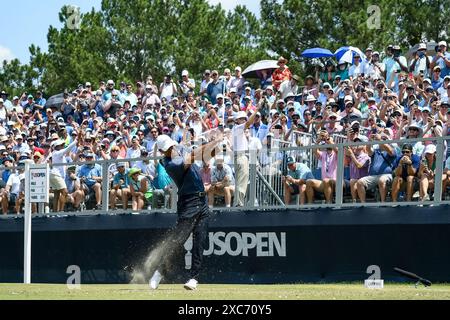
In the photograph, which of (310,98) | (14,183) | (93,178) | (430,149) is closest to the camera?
(430,149)

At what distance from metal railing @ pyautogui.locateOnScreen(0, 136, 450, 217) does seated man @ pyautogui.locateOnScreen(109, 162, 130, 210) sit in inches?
4.1

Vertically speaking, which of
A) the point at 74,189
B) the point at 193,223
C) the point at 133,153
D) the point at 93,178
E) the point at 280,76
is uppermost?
the point at 280,76

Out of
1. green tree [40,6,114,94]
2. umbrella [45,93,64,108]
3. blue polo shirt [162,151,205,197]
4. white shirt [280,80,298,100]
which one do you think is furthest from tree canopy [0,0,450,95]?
blue polo shirt [162,151,205,197]

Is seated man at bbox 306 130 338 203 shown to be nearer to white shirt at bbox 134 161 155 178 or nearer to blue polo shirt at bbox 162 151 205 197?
white shirt at bbox 134 161 155 178

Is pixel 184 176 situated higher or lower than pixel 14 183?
higher

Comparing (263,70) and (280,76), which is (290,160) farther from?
(263,70)

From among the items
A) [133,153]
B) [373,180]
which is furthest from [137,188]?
[373,180]

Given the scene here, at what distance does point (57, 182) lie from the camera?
79.1 feet

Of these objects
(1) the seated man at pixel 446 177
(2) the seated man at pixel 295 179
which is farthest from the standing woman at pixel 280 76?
(1) the seated man at pixel 446 177

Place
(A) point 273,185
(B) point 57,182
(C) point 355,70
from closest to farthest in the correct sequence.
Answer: (A) point 273,185 < (B) point 57,182 < (C) point 355,70

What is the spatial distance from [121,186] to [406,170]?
6.96m
